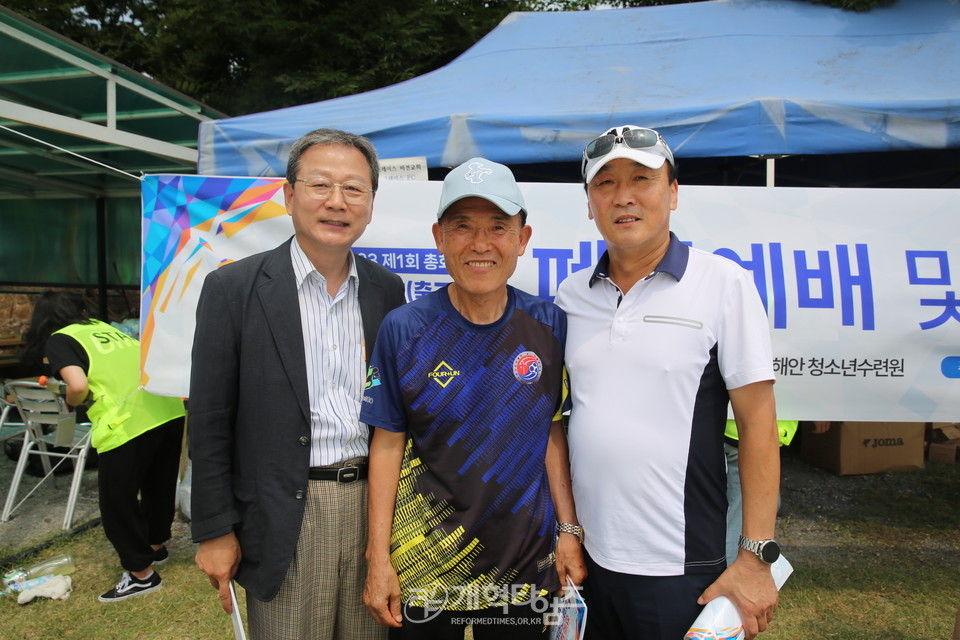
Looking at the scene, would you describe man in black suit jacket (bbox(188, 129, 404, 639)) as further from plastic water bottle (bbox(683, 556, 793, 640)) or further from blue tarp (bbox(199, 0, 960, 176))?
blue tarp (bbox(199, 0, 960, 176))

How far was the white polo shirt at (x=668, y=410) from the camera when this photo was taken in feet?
4.60

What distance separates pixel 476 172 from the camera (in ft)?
4.84

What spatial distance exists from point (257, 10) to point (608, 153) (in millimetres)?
9485

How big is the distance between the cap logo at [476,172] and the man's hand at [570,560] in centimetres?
96

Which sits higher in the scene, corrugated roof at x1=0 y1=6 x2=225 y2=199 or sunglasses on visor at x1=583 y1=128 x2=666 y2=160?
corrugated roof at x1=0 y1=6 x2=225 y2=199

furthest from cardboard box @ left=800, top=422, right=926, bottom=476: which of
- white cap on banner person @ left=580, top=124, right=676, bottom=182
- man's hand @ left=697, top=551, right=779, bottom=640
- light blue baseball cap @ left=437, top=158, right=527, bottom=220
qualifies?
light blue baseball cap @ left=437, top=158, right=527, bottom=220

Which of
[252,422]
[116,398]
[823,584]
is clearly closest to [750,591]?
[252,422]

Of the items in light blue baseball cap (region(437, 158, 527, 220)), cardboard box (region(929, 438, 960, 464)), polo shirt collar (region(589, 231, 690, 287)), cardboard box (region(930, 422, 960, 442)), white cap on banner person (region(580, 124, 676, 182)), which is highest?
white cap on banner person (region(580, 124, 676, 182))

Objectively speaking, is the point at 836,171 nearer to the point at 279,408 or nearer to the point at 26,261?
the point at 279,408

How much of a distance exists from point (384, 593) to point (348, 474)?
1.06 feet

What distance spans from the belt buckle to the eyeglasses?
74 centimetres

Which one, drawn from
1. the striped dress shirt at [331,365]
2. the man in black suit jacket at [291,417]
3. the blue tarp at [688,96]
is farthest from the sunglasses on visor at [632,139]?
the blue tarp at [688,96]

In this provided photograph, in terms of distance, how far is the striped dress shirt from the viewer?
1611mm

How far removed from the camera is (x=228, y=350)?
156 centimetres
